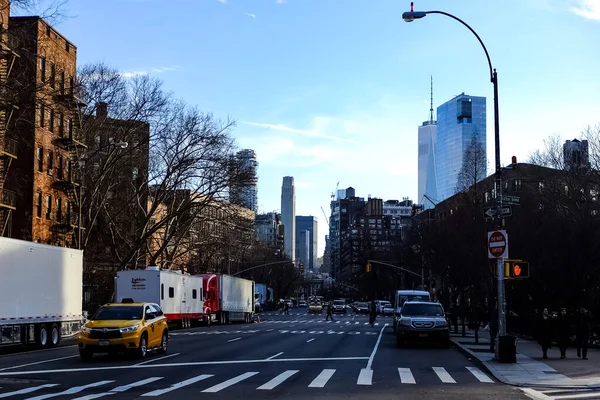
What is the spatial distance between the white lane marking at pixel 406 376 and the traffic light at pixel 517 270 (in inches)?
167

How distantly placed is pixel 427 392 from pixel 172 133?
41887 mm

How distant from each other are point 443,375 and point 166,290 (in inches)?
1059

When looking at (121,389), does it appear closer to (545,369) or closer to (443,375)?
(443,375)

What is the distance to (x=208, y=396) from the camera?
44.0 ft

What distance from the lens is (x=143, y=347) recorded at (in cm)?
2159

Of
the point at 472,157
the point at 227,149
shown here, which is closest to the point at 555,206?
the point at 472,157

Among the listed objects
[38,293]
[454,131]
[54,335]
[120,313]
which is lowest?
[54,335]

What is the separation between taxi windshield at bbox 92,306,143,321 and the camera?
71.7 ft

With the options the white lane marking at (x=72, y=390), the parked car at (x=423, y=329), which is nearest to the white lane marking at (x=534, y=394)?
the white lane marking at (x=72, y=390)

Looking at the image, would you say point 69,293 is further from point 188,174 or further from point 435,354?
point 188,174

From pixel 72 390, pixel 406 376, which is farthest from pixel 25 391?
pixel 406 376

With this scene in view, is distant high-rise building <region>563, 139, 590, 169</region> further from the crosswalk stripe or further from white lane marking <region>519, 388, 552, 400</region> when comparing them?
white lane marking <region>519, 388, 552, 400</region>

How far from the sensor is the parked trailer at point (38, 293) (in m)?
25.0

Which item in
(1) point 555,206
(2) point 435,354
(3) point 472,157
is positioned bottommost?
(2) point 435,354
